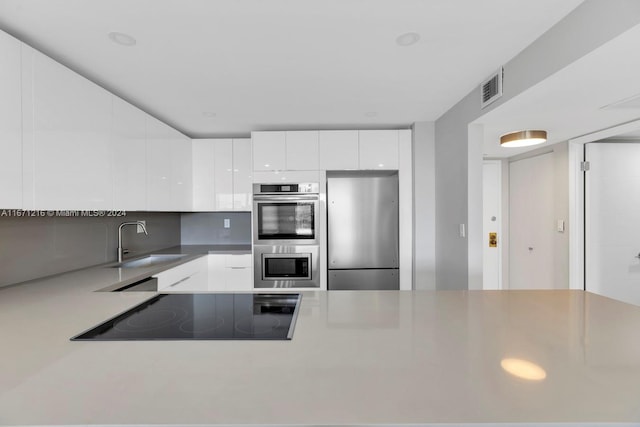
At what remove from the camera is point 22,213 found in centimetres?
174

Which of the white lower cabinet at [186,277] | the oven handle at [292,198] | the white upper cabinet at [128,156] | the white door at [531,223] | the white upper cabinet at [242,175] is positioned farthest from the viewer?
the white upper cabinet at [242,175]

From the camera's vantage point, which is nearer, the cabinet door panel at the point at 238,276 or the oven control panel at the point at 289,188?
the oven control panel at the point at 289,188

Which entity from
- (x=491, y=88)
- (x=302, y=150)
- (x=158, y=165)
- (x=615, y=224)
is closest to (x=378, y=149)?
(x=302, y=150)

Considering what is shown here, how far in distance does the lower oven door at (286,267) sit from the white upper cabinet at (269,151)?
0.84m

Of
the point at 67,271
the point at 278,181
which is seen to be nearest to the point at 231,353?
the point at 67,271

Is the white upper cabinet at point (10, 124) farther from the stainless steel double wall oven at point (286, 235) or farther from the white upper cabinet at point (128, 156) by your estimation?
the stainless steel double wall oven at point (286, 235)

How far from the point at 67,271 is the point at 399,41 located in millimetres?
2584

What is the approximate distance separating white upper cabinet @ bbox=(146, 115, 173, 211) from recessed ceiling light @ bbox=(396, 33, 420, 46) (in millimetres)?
2075

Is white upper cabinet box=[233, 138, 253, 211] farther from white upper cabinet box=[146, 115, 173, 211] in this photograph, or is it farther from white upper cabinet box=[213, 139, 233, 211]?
white upper cabinet box=[146, 115, 173, 211]

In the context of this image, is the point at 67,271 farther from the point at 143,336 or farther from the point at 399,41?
the point at 399,41

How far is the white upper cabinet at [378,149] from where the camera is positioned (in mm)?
3125

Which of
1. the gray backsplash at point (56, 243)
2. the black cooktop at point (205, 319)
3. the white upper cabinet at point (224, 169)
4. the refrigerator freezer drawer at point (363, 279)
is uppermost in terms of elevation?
the white upper cabinet at point (224, 169)

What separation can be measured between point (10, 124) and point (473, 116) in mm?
2736

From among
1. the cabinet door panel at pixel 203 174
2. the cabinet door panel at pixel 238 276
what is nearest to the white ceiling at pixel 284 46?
the cabinet door panel at pixel 203 174
